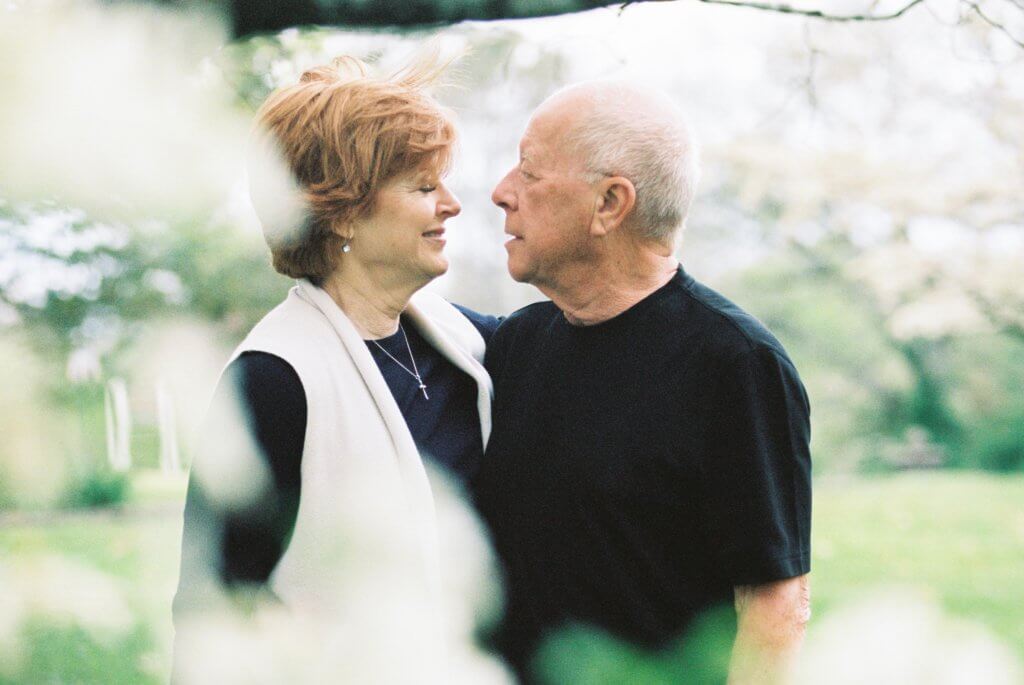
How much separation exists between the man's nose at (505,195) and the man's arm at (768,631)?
0.94m

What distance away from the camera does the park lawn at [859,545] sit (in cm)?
529

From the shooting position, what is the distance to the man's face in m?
2.31

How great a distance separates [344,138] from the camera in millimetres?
2148

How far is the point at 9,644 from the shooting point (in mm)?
1358

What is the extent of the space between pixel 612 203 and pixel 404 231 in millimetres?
433

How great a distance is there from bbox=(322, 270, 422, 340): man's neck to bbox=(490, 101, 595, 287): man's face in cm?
24

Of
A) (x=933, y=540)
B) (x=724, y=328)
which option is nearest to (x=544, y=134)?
(x=724, y=328)

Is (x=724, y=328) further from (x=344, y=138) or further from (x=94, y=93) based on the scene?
(x=94, y=93)

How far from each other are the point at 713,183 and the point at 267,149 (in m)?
13.2

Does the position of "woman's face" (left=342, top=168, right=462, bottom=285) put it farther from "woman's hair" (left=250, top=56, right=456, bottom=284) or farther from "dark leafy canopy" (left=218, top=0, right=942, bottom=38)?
"dark leafy canopy" (left=218, top=0, right=942, bottom=38)

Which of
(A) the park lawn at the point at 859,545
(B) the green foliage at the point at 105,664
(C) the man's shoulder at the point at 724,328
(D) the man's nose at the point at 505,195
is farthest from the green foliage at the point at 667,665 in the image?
(B) the green foliage at the point at 105,664

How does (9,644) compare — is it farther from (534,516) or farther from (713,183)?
(713,183)

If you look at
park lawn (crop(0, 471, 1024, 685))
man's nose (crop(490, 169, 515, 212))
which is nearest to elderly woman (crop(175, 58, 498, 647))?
man's nose (crop(490, 169, 515, 212))

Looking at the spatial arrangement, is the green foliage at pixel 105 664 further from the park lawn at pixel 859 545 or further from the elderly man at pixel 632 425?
the elderly man at pixel 632 425
